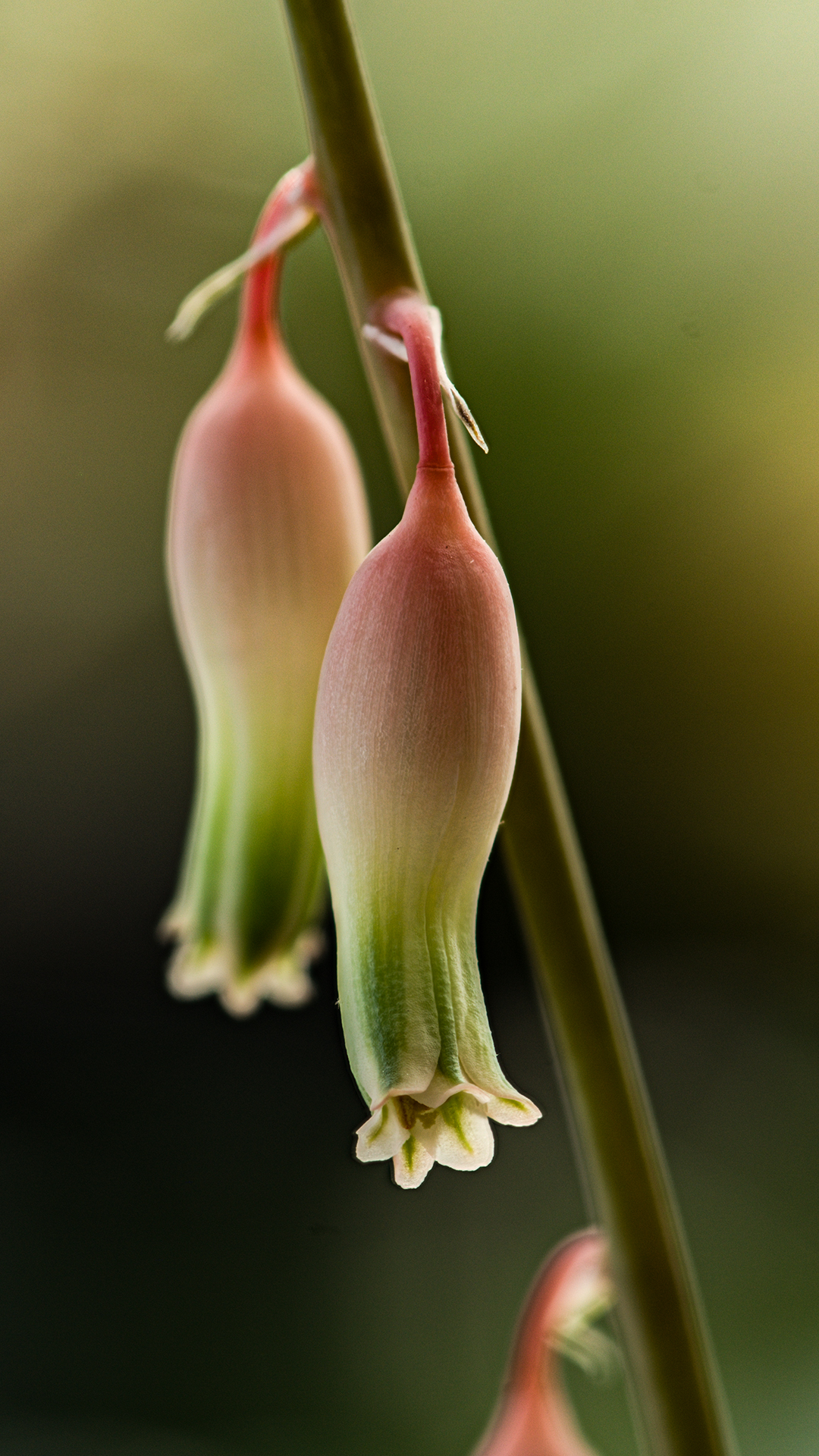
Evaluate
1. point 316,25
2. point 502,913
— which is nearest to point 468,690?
point 316,25

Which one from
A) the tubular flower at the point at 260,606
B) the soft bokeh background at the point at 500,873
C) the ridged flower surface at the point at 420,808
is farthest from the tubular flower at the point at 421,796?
the soft bokeh background at the point at 500,873

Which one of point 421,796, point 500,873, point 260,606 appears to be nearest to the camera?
point 421,796

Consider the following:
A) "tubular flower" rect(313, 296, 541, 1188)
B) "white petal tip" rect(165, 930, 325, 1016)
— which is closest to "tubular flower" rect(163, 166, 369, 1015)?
"white petal tip" rect(165, 930, 325, 1016)

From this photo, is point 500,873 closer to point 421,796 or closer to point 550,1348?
point 550,1348

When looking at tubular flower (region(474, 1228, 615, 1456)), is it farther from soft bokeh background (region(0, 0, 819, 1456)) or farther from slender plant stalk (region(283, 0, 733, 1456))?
soft bokeh background (region(0, 0, 819, 1456))

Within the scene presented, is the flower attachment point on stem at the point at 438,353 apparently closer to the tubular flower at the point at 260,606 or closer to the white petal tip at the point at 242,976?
the tubular flower at the point at 260,606

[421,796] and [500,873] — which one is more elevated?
[500,873]

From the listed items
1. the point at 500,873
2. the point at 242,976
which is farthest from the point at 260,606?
the point at 500,873

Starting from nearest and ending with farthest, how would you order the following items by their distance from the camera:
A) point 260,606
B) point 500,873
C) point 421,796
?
point 421,796
point 260,606
point 500,873
